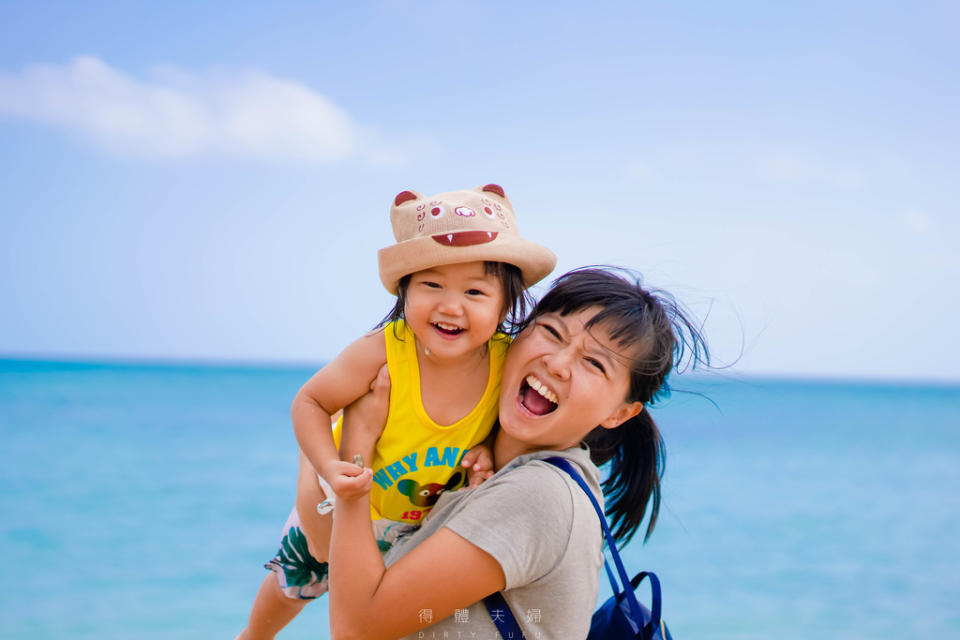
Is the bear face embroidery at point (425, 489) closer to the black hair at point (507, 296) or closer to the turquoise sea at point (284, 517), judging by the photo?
the black hair at point (507, 296)

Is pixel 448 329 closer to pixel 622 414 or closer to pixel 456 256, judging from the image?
pixel 456 256

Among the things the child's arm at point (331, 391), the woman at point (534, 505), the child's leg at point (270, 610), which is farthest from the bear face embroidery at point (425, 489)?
the child's leg at point (270, 610)

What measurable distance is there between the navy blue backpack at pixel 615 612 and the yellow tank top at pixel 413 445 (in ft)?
1.36

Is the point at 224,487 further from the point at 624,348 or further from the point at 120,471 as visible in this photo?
the point at 624,348

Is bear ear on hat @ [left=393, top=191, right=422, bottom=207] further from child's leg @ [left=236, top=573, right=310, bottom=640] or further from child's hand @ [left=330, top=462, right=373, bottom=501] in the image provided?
child's leg @ [left=236, top=573, right=310, bottom=640]

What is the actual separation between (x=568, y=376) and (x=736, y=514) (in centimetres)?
1361

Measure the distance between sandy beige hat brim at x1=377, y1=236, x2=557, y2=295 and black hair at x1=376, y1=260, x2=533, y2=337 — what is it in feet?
0.10

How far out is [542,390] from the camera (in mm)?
2336

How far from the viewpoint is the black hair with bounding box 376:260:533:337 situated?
100 inches

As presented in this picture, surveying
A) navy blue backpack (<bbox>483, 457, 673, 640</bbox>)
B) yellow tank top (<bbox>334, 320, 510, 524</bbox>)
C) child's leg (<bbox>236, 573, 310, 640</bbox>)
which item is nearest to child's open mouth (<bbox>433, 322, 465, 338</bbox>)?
yellow tank top (<bbox>334, 320, 510, 524</bbox>)

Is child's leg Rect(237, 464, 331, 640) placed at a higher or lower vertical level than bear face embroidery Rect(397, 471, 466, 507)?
lower

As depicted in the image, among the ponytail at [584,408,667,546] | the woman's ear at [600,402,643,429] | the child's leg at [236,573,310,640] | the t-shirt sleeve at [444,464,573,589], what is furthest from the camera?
the child's leg at [236,573,310,640]

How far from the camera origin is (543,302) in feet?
8.25

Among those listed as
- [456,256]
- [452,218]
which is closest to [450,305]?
[456,256]
